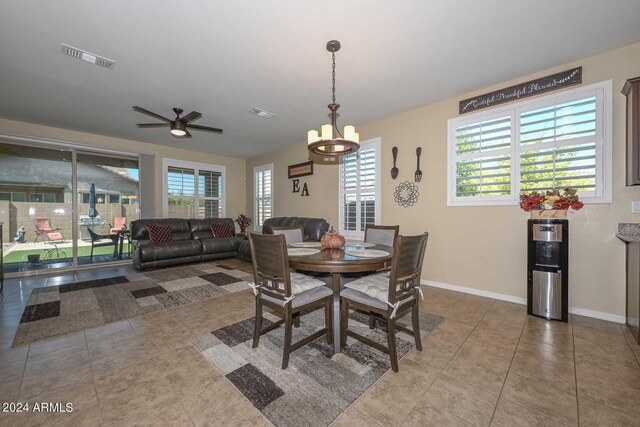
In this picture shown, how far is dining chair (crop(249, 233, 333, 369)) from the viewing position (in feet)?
5.97

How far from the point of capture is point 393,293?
1.78 meters

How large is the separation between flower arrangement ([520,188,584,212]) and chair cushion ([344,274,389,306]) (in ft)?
6.01

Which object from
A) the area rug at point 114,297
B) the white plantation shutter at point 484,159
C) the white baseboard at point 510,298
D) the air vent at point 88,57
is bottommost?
the area rug at point 114,297

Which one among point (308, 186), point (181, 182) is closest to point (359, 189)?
point (308, 186)

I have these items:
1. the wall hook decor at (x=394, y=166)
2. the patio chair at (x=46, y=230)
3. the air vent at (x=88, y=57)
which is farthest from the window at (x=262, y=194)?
the air vent at (x=88, y=57)

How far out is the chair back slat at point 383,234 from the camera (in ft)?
9.55

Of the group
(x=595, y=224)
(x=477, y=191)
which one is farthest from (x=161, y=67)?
(x=595, y=224)

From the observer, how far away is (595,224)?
2686 millimetres

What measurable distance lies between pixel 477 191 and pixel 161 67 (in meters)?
4.11

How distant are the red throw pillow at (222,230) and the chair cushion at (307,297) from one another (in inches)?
185

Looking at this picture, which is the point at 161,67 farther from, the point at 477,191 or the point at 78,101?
the point at 477,191

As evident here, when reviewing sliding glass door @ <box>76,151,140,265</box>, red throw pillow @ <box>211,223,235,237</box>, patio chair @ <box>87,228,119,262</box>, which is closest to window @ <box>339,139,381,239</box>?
red throw pillow @ <box>211,223,235,237</box>

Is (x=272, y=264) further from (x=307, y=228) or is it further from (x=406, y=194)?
(x=307, y=228)

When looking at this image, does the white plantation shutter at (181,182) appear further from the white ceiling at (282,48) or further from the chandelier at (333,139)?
the chandelier at (333,139)
